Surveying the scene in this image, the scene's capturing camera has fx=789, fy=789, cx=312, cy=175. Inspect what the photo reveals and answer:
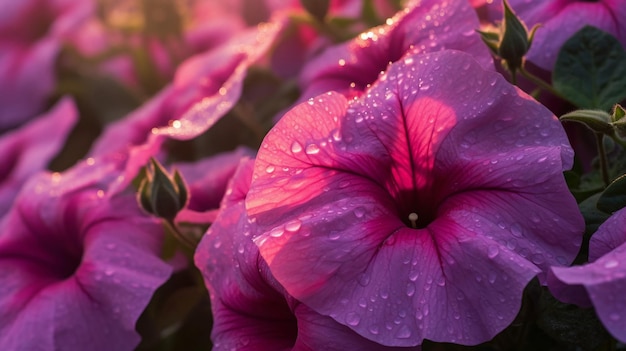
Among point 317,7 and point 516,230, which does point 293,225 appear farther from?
point 317,7

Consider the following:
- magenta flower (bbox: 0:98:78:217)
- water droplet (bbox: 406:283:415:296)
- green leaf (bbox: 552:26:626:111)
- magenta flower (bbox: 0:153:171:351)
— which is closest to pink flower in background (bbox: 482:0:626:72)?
green leaf (bbox: 552:26:626:111)

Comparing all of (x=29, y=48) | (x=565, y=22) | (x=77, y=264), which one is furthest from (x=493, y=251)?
(x=29, y=48)

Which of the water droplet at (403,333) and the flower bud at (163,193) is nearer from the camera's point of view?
the water droplet at (403,333)

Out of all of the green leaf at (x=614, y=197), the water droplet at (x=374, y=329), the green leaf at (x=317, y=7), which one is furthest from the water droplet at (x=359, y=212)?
the green leaf at (x=317, y=7)

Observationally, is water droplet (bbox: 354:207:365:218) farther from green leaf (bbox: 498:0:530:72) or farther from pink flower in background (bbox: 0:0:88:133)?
pink flower in background (bbox: 0:0:88:133)

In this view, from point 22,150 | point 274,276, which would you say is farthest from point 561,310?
point 22,150

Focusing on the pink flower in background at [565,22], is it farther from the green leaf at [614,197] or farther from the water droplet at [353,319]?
the water droplet at [353,319]
